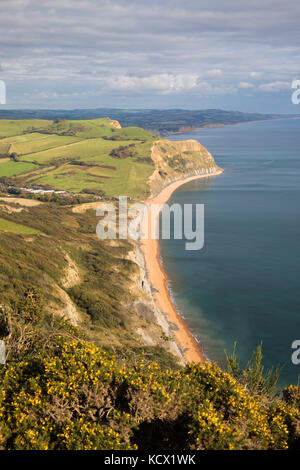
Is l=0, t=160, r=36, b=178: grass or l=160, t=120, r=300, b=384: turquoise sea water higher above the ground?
l=0, t=160, r=36, b=178: grass

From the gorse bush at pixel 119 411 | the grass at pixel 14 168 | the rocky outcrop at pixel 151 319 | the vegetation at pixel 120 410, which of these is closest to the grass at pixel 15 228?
the rocky outcrop at pixel 151 319

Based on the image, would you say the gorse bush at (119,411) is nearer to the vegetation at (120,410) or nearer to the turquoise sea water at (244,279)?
the vegetation at (120,410)

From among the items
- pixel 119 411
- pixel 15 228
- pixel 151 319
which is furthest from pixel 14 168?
pixel 119 411

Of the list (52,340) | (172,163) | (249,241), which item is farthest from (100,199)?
(52,340)

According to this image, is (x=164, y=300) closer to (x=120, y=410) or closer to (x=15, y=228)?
(x=15, y=228)

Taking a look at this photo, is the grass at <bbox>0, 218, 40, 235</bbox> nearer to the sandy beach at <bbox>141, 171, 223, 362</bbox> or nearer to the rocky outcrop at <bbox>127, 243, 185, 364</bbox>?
the rocky outcrop at <bbox>127, 243, 185, 364</bbox>

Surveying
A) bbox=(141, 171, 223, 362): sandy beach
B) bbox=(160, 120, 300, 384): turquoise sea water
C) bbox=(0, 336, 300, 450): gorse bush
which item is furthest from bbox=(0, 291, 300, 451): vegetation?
bbox=(160, 120, 300, 384): turquoise sea water
